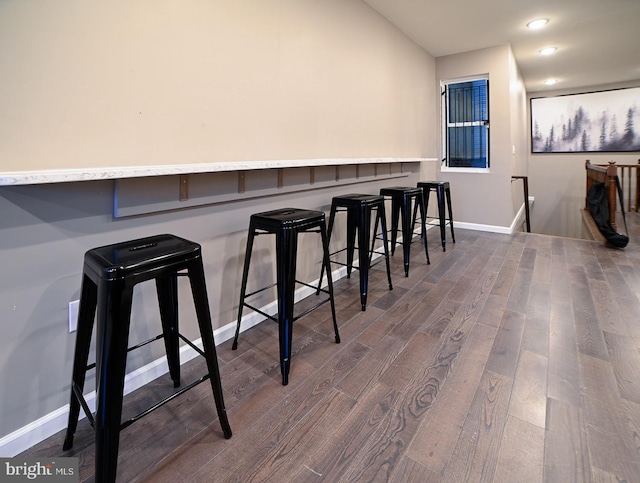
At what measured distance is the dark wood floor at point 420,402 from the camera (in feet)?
3.66

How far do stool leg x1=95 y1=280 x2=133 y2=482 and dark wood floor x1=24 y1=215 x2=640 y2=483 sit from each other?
0.79ft

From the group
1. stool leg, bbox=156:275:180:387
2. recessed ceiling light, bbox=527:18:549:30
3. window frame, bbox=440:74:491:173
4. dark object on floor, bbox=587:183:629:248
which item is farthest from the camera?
window frame, bbox=440:74:491:173

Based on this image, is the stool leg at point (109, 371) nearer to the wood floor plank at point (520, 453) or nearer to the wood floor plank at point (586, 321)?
the wood floor plank at point (520, 453)

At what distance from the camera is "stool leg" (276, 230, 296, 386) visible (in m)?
1.52

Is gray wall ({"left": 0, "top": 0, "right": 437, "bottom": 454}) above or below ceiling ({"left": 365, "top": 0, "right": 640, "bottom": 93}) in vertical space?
below

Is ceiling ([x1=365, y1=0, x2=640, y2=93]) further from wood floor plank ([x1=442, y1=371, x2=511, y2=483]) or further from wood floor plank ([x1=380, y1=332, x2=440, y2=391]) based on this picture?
wood floor plank ([x1=442, y1=371, x2=511, y2=483])

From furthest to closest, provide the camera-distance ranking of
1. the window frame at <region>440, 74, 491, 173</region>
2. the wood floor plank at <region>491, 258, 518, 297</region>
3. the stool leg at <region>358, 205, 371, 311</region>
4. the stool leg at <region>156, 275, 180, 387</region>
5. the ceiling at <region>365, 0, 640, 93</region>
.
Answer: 1. the window frame at <region>440, 74, 491, 173</region>
2. the ceiling at <region>365, 0, 640, 93</region>
3. the wood floor plank at <region>491, 258, 518, 297</region>
4. the stool leg at <region>358, 205, 371, 311</region>
5. the stool leg at <region>156, 275, 180, 387</region>

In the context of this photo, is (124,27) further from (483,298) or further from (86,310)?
(483,298)

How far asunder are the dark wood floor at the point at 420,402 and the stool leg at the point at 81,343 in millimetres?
98

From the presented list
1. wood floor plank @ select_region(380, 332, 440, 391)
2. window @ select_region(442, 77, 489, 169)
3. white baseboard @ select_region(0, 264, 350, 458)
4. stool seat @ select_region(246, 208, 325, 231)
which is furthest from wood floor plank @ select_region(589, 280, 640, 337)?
window @ select_region(442, 77, 489, 169)

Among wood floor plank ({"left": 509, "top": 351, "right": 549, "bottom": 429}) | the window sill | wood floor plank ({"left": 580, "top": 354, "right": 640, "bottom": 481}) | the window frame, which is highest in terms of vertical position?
the window frame

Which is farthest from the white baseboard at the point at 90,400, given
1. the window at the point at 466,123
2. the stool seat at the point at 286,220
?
the window at the point at 466,123

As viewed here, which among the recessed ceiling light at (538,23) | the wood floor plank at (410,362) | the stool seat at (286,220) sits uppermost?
the recessed ceiling light at (538,23)

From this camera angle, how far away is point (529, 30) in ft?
12.1
